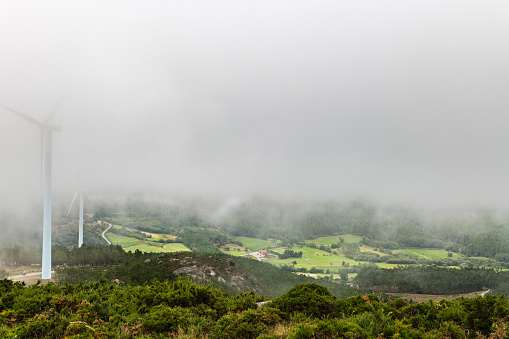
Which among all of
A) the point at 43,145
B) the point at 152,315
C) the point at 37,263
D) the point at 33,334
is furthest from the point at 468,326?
the point at 37,263

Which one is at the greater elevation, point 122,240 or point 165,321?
point 165,321

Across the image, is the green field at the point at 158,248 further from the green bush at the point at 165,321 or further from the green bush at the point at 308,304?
the green bush at the point at 165,321

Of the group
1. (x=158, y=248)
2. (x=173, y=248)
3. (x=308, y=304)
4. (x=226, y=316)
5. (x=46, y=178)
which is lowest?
(x=173, y=248)

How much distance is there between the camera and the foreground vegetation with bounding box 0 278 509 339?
12.4 meters

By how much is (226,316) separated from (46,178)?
5146cm

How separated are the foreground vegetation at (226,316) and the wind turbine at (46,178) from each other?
122 feet

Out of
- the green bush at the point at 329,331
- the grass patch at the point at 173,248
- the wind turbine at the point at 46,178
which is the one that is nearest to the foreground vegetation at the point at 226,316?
the green bush at the point at 329,331

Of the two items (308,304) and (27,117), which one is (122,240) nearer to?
(27,117)

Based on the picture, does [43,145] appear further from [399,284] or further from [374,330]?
[399,284]

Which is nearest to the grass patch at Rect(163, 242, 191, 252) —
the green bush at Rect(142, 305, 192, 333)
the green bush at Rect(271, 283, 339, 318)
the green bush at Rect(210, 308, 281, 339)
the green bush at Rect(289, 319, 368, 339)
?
the green bush at Rect(271, 283, 339, 318)

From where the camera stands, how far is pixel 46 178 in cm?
5250

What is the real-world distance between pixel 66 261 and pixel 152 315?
85.9 metres

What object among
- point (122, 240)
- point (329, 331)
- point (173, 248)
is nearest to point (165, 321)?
point (329, 331)

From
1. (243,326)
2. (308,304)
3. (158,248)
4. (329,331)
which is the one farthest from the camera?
(158,248)
